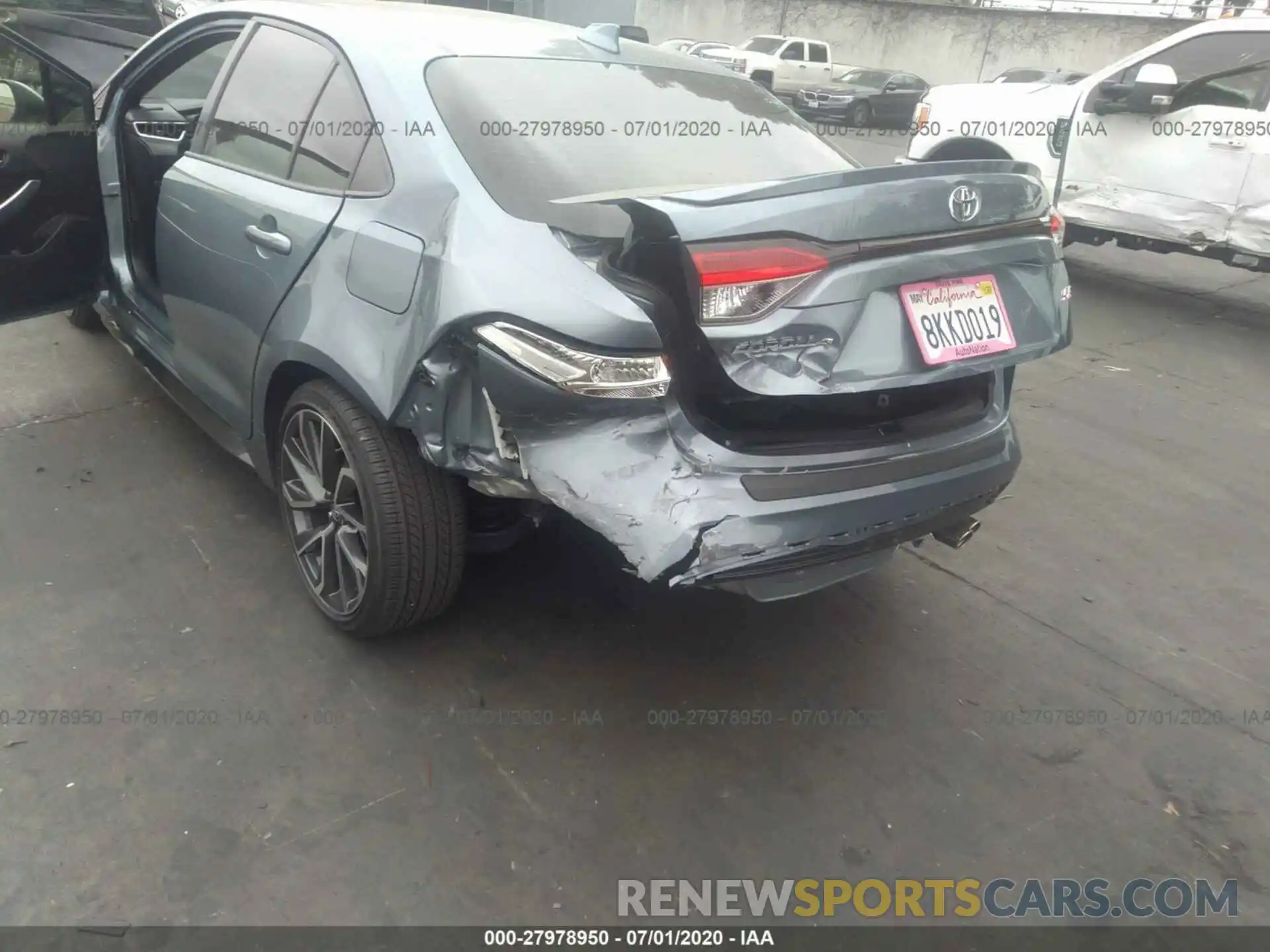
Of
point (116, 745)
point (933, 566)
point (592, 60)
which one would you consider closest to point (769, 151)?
point (592, 60)

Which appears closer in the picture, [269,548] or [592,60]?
[592,60]

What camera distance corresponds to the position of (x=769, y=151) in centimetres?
297

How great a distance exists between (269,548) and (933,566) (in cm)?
234

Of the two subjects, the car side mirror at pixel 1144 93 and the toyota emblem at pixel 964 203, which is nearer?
the toyota emblem at pixel 964 203

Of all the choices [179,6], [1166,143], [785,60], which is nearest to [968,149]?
[1166,143]

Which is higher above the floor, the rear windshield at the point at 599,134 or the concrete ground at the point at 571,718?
the rear windshield at the point at 599,134

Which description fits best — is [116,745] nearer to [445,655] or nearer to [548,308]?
[445,655]

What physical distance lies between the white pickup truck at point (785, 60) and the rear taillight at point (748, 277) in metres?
21.3

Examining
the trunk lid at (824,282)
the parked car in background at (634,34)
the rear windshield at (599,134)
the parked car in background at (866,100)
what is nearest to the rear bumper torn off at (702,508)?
the trunk lid at (824,282)

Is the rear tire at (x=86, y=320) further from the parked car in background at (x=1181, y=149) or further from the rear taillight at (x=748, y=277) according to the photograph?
the parked car in background at (x=1181, y=149)

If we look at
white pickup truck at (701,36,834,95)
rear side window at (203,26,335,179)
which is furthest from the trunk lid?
white pickup truck at (701,36,834,95)

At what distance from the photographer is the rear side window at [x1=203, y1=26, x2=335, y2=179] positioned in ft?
9.10

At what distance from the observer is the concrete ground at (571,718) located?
2127 mm

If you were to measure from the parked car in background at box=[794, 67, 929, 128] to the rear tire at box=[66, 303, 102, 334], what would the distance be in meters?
18.0
